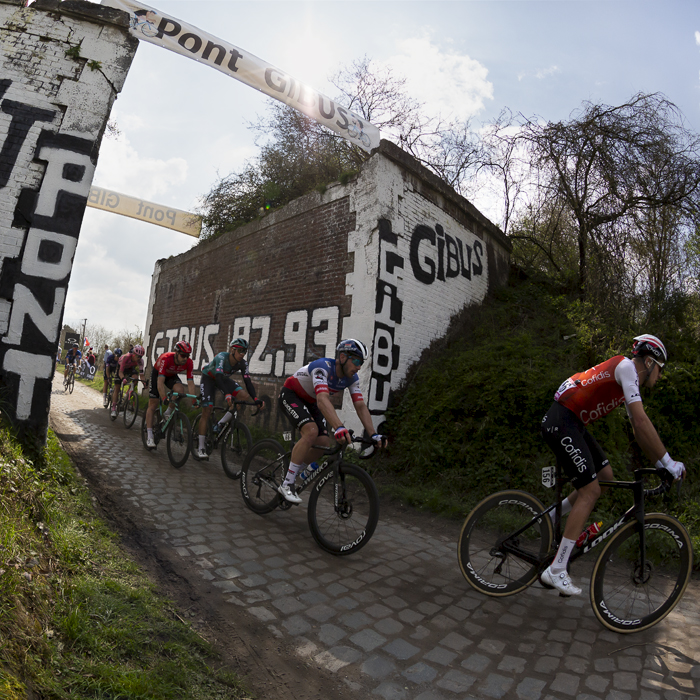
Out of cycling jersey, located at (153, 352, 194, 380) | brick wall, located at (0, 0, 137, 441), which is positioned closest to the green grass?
brick wall, located at (0, 0, 137, 441)

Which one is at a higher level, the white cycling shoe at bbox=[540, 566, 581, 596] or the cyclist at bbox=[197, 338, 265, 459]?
the cyclist at bbox=[197, 338, 265, 459]

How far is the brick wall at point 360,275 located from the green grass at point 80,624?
15.7ft

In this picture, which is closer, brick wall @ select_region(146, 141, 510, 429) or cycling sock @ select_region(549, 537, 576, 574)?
cycling sock @ select_region(549, 537, 576, 574)

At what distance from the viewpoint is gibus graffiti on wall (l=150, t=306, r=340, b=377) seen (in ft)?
27.3

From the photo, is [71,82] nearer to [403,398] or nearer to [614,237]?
[403,398]

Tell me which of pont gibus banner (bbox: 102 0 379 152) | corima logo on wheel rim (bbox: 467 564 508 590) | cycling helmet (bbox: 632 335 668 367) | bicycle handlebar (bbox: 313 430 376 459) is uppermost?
pont gibus banner (bbox: 102 0 379 152)

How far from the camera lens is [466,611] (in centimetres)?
334

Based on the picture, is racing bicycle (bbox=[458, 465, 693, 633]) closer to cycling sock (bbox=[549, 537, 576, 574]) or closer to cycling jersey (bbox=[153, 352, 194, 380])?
cycling sock (bbox=[549, 537, 576, 574])

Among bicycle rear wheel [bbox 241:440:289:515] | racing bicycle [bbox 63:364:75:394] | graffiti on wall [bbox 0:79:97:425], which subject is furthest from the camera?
racing bicycle [bbox 63:364:75:394]

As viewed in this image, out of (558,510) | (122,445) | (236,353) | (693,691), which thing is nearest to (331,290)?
(236,353)

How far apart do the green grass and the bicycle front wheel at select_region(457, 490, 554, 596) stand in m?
2.07

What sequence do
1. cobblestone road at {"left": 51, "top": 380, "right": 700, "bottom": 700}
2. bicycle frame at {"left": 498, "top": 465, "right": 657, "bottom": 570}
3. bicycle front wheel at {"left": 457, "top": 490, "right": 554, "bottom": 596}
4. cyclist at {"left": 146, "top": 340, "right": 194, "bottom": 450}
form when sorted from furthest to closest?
cyclist at {"left": 146, "top": 340, "right": 194, "bottom": 450} → bicycle front wheel at {"left": 457, "top": 490, "right": 554, "bottom": 596} → bicycle frame at {"left": 498, "top": 465, "right": 657, "bottom": 570} → cobblestone road at {"left": 51, "top": 380, "right": 700, "bottom": 700}

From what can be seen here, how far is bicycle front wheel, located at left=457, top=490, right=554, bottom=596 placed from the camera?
3.48 meters

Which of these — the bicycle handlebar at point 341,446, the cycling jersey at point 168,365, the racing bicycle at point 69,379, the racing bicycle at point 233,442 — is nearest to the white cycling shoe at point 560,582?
the bicycle handlebar at point 341,446
